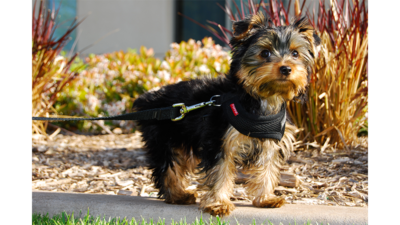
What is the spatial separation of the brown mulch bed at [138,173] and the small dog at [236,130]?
0.62 m

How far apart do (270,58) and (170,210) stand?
154 centimetres

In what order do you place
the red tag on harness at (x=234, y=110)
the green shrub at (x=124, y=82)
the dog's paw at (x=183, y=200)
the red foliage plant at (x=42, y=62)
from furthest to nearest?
the green shrub at (x=124, y=82)
the red foliage plant at (x=42, y=62)
the dog's paw at (x=183, y=200)
the red tag on harness at (x=234, y=110)

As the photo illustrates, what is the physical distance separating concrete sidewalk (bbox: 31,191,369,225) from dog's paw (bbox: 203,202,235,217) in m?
0.04

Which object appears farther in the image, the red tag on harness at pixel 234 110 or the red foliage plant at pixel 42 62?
the red foliage plant at pixel 42 62

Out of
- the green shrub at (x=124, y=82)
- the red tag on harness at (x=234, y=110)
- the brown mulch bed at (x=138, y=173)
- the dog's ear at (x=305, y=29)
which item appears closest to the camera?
the red tag on harness at (x=234, y=110)

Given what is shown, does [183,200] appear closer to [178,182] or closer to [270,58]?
[178,182]

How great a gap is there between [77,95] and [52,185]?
331 cm

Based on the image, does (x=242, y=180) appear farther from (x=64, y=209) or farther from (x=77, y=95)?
(x=77, y=95)

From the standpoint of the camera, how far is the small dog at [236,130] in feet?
8.92

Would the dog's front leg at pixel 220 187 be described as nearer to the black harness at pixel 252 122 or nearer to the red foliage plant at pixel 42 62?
the black harness at pixel 252 122

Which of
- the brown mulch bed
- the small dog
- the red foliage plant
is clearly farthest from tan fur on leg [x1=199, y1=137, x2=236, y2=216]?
the red foliage plant

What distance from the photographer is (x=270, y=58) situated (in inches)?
106

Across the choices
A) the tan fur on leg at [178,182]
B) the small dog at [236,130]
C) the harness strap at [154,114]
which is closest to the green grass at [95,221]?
the small dog at [236,130]

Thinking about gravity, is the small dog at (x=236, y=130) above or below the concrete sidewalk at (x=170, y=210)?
above
